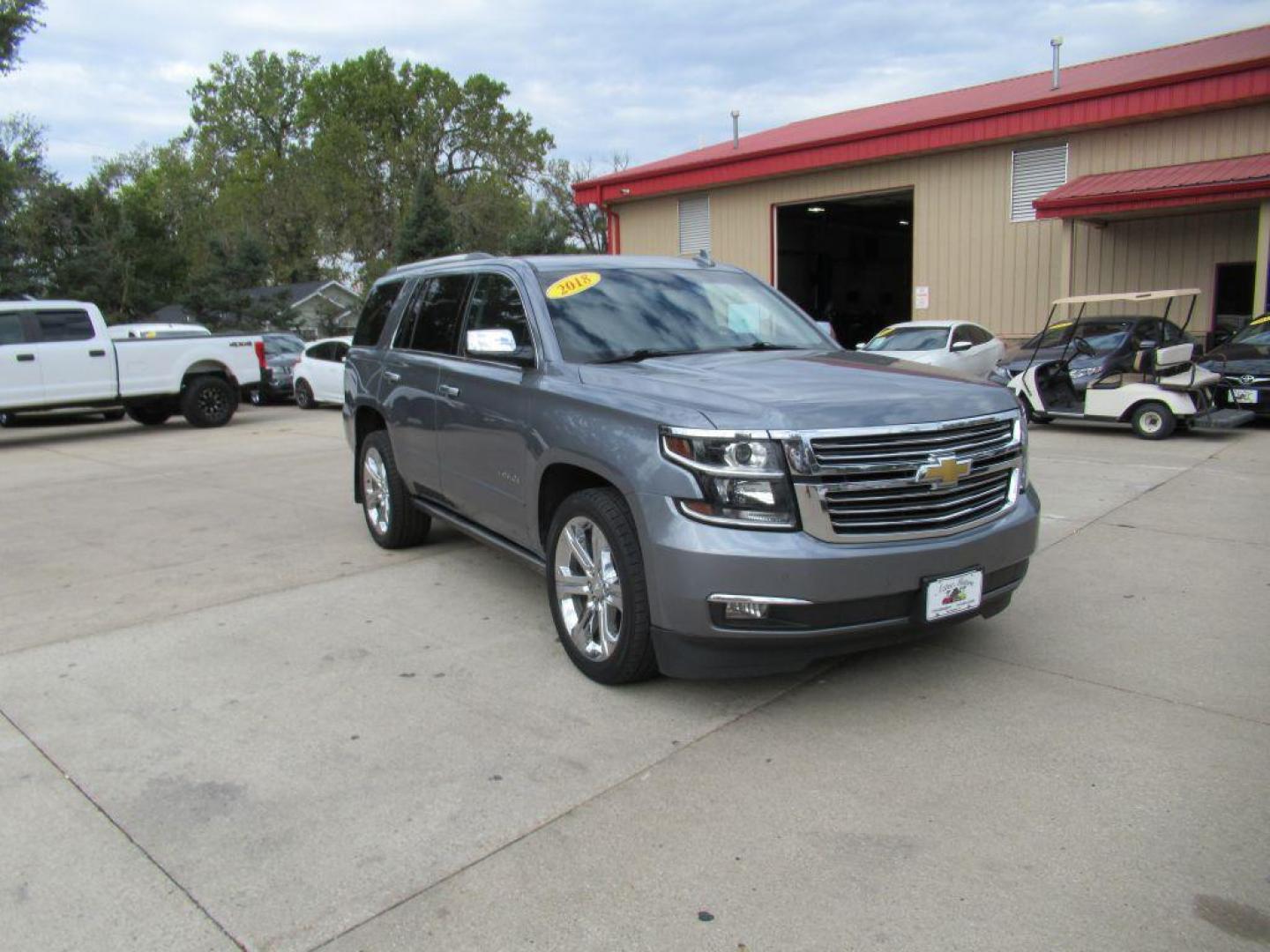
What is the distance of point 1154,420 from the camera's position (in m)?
12.1

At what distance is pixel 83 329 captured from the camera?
14.4 m

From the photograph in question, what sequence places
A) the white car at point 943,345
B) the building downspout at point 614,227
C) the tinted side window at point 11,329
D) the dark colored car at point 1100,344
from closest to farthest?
the dark colored car at point 1100,344 → the tinted side window at point 11,329 → the white car at point 943,345 → the building downspout at point 614,227

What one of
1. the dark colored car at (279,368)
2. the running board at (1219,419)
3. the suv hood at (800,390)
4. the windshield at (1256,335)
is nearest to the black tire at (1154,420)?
the running board at (1219,419)

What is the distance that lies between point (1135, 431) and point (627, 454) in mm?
10608

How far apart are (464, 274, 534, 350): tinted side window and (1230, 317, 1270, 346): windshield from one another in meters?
12.0

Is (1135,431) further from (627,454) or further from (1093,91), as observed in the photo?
(627,454)

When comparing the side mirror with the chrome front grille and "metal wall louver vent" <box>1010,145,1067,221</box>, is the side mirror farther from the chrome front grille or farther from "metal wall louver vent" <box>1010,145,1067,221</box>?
"metal wall louver vent" <box>1010,145,1067,221</box>

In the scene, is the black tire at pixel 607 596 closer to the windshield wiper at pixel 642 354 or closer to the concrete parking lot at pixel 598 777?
the concrete parking lot at pixel 598 777

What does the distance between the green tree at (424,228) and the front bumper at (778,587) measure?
36599 millimetres

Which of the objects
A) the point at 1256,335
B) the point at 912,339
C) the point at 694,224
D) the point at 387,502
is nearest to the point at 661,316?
the point at 387,502

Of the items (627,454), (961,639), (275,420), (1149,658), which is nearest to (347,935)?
(627,454)

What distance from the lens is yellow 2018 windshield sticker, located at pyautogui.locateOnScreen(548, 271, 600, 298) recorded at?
498 centimetres

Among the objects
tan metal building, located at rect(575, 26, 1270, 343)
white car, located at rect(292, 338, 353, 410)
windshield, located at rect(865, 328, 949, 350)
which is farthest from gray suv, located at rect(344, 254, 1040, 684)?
tan metal building, located at rect(575, 26, 1270, 343)

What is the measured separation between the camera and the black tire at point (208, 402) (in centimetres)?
1578
